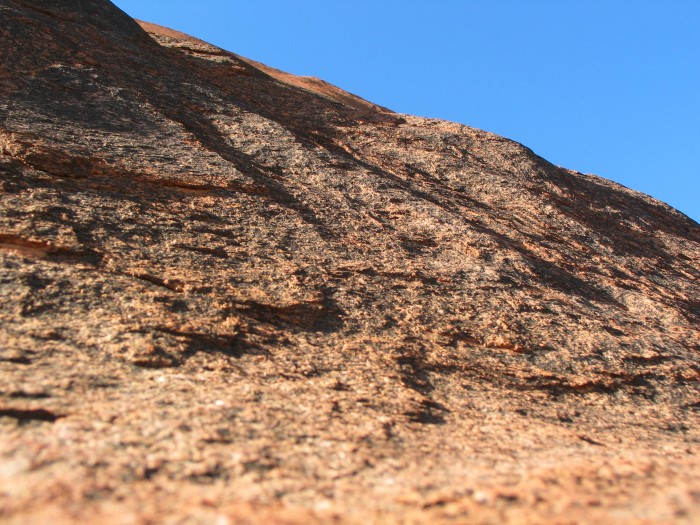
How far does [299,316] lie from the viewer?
15.5ft

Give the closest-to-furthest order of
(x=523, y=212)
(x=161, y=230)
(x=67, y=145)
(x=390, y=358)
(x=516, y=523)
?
(x=516, y=523) → (x=390, y=358) → (x=161, y=230) → (x=67, y=145) → (x=523, y=212)

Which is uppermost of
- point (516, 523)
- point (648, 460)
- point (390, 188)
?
point (390, 188)

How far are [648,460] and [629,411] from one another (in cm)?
185

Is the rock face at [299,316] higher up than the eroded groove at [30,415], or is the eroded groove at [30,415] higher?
the rock face at [299,316]

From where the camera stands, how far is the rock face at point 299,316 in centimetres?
241

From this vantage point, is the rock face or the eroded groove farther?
the eroded groove

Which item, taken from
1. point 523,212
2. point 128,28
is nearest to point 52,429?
point 523,212

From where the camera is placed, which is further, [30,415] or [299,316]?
[299,316]

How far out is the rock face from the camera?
2410 mm

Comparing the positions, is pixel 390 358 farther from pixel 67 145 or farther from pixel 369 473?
pixel 67 145

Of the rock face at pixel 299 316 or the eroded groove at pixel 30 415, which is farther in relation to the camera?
the eroded groove at pixel 30 415

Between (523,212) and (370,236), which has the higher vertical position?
(523,212)

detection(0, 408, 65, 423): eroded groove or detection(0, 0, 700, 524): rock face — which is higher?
detection(0, 0, 700, 524): rock face

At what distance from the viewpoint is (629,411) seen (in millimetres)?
4672
